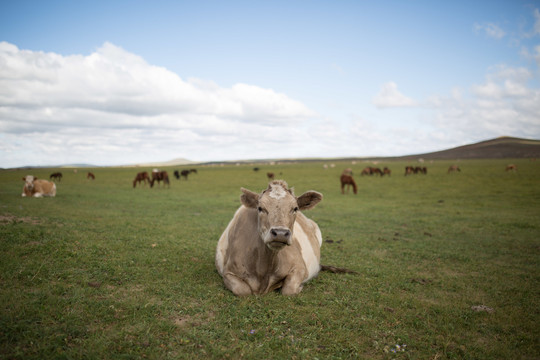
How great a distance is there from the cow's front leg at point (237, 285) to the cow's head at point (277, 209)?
41.2 inches

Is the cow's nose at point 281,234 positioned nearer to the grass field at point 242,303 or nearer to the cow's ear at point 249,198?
the cow's ear at point 249,198

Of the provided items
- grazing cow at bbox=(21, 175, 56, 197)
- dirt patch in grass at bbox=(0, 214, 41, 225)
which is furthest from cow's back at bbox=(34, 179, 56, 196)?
dirt patch in grass at bbox=(0, 214, 41, 225)

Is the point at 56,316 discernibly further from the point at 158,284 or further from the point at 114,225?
the point at 114,225

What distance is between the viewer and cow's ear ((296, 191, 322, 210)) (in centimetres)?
572

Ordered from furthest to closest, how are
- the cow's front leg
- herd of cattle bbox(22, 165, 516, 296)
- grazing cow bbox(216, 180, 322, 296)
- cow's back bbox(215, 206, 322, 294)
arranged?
cow's back bbox(215, 206, 322, 294) → the cow's front leg → grazing cow bbox(216, 180, 322, 296) → herd of cattle bbox(22, 165, 516, 296)

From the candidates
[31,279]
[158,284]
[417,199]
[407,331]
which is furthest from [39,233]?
[417,199]

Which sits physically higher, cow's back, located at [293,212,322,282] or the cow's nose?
the cow's nose

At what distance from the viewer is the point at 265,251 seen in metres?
5.51

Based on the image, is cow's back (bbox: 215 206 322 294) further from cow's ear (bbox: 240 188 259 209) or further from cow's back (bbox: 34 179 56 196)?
cow's back (bbox: 34 179 56 196)

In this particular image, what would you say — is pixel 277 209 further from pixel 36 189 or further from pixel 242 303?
pixel 36 189

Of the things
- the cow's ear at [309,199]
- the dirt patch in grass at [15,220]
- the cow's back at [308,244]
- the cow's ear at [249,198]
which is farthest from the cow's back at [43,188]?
the cow's ear at [309,199]

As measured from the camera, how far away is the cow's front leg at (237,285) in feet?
17.9

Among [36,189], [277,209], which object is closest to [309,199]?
[277,209]

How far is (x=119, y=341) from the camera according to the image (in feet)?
12.8
